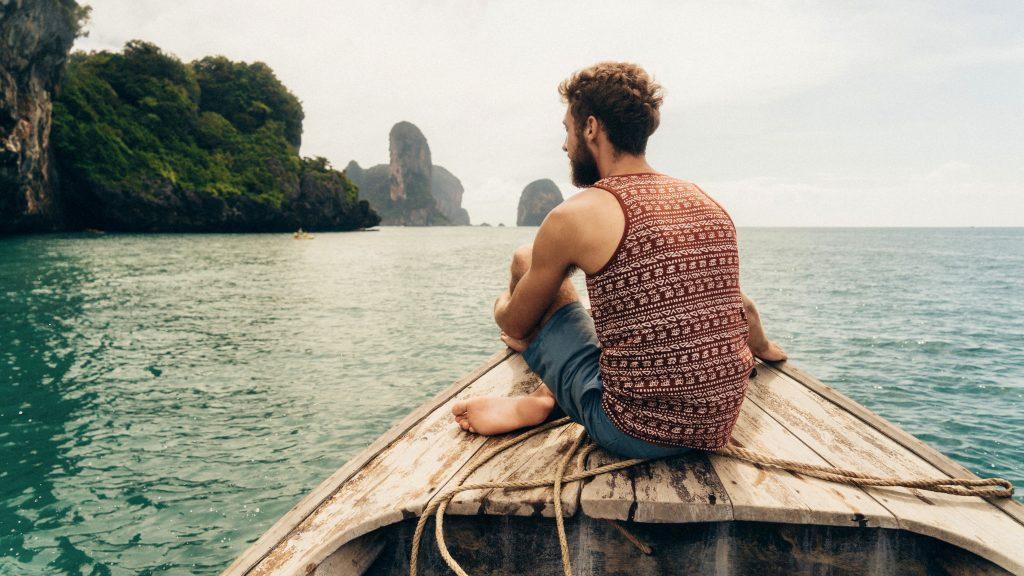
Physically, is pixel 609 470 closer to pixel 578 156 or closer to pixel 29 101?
pixel 578 156

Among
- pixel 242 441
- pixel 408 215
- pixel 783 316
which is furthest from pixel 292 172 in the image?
Result: pixel 408 215

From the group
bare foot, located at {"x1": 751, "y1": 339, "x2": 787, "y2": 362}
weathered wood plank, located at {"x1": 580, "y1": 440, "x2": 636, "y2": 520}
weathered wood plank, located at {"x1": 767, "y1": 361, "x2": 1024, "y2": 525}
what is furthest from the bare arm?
bare foot, located at {"x1": 751, "y1": 339, "x2": 787, "y2": 362}

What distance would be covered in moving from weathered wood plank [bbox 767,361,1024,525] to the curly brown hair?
1.74 meters

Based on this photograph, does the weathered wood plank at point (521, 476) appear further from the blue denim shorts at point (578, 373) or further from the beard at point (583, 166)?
the beard at point (583, 166)

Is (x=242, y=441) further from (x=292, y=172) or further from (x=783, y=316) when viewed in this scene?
(x=292, y=172)

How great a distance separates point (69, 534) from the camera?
11.1ft

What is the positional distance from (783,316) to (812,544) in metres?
14.2

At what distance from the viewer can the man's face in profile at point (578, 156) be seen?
205 centimetres

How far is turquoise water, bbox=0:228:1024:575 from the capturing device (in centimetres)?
362

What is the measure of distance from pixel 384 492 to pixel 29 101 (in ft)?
131

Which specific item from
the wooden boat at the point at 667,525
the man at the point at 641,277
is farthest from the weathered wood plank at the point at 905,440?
the man at the point at 641,277

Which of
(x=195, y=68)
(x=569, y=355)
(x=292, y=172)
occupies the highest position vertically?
(x=195, y=68)

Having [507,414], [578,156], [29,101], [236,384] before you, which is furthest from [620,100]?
[29,101]

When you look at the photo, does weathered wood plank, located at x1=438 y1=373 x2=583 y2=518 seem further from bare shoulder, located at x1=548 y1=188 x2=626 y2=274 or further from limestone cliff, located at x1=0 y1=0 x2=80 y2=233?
limestone cliff, located at x1=0 y1=0 x2=80 y2=233
